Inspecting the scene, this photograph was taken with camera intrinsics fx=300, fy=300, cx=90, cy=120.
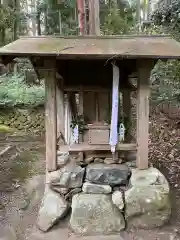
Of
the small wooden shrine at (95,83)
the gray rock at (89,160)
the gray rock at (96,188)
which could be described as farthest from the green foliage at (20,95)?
the gray rock at (96,188)

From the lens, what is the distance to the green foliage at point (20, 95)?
9297 mm

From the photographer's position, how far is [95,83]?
4.52m

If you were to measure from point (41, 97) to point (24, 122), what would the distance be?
102cm

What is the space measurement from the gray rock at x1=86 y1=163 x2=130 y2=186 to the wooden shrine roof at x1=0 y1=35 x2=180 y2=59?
1556mm

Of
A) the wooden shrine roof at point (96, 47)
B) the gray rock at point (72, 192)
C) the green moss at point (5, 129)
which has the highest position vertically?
the wooden shrine roof at point (96, 47)

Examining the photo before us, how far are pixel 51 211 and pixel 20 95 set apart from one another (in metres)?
6.29

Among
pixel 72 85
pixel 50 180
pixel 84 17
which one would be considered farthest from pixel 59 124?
pixel 84 17

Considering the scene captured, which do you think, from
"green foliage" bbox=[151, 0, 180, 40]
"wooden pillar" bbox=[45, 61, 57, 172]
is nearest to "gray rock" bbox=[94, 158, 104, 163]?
"wooden pillar" bbox=[45, 61, 57, 172]

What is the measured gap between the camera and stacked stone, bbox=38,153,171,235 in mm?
3754

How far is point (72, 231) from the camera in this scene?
3.78 meters

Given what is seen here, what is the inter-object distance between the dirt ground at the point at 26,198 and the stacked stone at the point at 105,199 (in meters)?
0.17

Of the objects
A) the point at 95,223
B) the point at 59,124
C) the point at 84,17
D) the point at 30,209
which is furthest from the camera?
the point at 84,17

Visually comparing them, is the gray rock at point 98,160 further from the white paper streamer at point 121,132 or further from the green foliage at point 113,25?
the green foliage at point 113,25

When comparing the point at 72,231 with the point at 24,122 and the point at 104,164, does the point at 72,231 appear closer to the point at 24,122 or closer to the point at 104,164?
the point at 104,164
